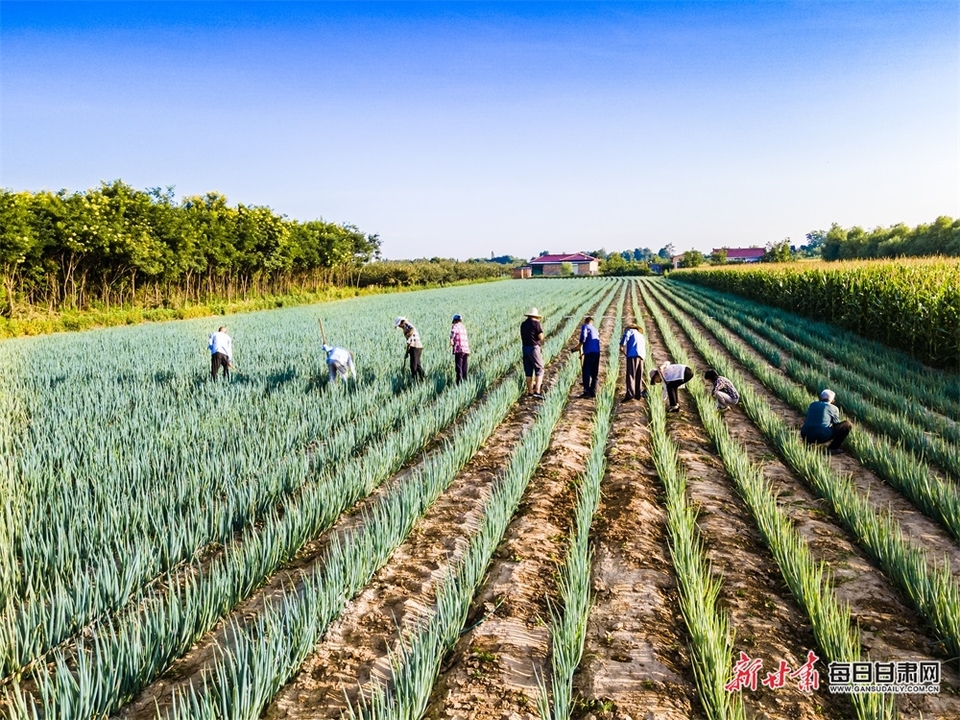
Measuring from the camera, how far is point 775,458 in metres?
5.75

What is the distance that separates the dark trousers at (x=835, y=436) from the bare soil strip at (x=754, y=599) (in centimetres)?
108

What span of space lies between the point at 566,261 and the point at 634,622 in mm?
112044

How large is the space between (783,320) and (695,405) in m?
11.1

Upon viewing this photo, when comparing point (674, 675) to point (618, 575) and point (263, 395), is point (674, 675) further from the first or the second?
point (263, 395)

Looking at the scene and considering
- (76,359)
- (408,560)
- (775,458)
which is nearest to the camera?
(408,560)

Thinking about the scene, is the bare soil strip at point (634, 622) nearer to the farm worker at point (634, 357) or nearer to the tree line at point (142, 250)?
the farm worker at point (634, 357)

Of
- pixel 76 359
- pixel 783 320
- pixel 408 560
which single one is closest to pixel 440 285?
pixel 783 320

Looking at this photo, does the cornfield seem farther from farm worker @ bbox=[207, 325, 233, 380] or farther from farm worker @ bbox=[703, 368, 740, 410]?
farm worker @ bbox=[207, 325, 233, 380]

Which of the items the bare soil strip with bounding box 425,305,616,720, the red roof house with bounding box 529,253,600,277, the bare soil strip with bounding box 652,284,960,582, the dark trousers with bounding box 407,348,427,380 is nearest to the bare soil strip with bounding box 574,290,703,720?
the bare soil strip with bounding box 425,305,616,720

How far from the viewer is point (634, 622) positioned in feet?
10.3

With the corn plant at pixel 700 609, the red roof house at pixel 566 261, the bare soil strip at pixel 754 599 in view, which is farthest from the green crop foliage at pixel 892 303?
the red roof house at pixel 566 261

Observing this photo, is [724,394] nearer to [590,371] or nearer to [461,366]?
[590,371]

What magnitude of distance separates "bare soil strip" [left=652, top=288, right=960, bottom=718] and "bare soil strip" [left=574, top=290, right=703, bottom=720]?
0.96 m

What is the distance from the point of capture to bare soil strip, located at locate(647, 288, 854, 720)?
2.57 meters
